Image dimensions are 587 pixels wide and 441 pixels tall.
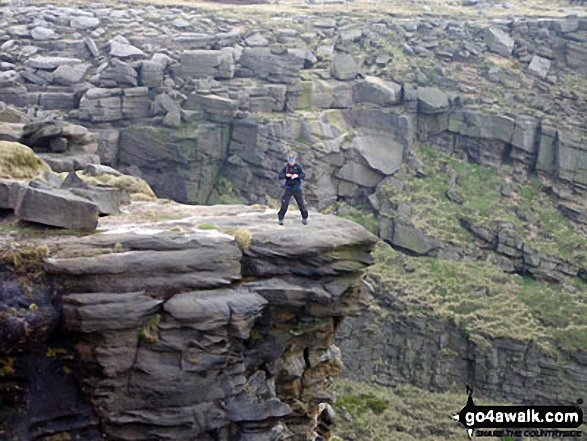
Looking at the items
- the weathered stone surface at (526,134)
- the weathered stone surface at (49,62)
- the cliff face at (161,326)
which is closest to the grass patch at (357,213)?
the weathered stone surface at (526,134)

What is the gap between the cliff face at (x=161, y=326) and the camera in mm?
19422

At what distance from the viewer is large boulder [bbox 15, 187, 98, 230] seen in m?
20.9

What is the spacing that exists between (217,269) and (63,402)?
5.14 metres

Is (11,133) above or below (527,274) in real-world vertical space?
above

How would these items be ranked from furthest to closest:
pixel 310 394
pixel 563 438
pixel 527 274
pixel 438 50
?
pixel 438 50 < pixel 527 274 < pixel 563 438 < pixel 310 394

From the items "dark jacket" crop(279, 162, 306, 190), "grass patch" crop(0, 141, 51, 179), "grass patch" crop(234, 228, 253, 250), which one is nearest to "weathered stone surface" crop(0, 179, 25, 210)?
"grass patch" crop(0, 141, 51, 179)

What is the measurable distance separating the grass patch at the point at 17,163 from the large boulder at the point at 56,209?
3672 mm

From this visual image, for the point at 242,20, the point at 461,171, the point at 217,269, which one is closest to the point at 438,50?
the point at 461,171

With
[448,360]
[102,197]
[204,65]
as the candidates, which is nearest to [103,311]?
[102,197]

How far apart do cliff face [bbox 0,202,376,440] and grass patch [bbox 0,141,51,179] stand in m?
4.51

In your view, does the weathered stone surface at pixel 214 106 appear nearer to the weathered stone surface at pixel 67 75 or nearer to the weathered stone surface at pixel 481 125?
the weathered stone surface at pixel 67 75

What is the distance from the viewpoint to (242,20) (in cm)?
5462

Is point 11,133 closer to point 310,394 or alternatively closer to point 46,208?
point 46,208

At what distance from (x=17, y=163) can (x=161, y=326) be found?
8.74 meters
